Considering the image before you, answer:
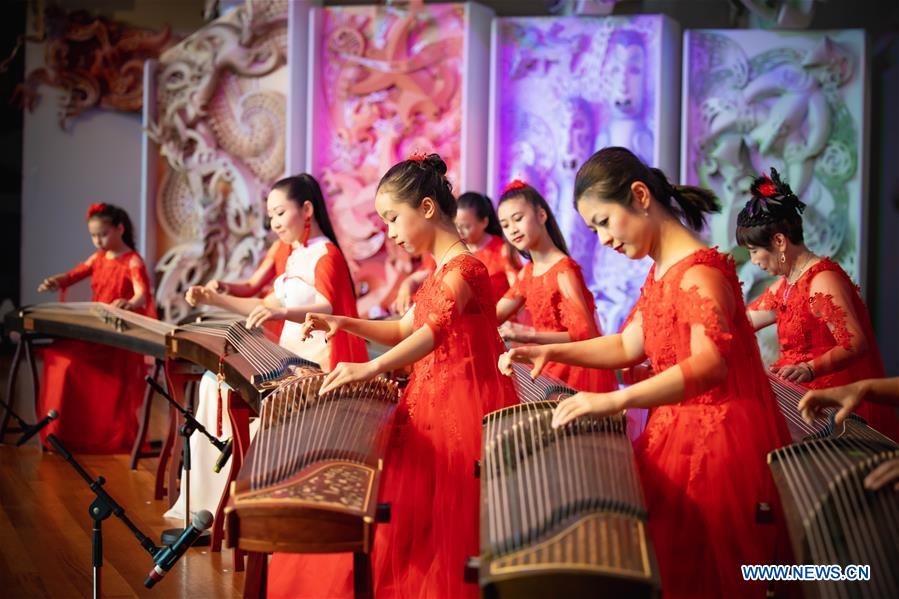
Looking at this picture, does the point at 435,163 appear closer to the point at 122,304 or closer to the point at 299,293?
the point at 299,293

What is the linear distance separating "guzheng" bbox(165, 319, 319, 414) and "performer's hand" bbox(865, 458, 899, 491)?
1.55m

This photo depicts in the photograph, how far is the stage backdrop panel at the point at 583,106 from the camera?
21.6 ft

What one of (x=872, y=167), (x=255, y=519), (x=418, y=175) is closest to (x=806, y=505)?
(x=255, y=519)

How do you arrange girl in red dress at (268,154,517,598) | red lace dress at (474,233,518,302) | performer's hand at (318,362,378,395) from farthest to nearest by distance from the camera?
1. red lace dress at (474,233,518,302)
2. girl in red dress at (268,154,517,598)
3. performer's hand at (318,362,378,395)

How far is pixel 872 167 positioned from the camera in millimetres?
6957

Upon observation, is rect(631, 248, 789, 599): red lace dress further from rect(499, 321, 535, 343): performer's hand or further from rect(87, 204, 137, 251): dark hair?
rect(87, 204, 137, 251): dark hair

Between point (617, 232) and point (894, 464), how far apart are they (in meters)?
0.77

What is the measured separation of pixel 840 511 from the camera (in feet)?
5.46

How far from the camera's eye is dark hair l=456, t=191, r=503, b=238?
5082 millimetres

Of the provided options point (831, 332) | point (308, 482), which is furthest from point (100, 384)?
point (308, 482)

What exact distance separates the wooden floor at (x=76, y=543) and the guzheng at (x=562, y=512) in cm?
157

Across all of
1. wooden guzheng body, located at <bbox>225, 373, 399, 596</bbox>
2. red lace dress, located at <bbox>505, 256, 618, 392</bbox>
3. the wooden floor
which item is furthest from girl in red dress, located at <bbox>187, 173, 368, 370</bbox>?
wooden guzheng body, located at <bbox>225, 373, 399, 596</bbox>

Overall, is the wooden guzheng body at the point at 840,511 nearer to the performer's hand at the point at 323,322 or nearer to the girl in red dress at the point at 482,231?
the performer's hand at the point at 323,322

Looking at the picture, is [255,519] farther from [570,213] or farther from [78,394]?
[570,213]
